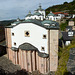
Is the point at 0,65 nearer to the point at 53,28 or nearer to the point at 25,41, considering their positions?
the point at 25,41

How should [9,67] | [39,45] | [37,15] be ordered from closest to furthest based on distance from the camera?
[39,45], [9,67], [37,15]

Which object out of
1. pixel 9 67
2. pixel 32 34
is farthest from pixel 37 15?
pixel 9 67

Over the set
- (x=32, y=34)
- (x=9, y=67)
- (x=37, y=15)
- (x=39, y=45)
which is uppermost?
(x=37, y=15)

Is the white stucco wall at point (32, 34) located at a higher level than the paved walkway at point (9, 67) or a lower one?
higher

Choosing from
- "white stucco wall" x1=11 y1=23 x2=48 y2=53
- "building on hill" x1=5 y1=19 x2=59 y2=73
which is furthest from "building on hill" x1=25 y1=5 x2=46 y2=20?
"white stucco wall" x1=11 y1=23 x2=48 y2=53

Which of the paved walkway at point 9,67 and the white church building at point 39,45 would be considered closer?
the white church building at point 39,45

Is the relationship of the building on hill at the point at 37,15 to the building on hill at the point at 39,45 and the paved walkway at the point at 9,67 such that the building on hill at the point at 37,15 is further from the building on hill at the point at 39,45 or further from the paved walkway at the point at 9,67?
the paved walkway at the point at 9,67

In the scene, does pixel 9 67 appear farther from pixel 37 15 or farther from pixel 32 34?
pixel 37 15

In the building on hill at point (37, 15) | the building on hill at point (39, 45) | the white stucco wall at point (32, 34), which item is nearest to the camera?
the building on hill at point (39, 45)

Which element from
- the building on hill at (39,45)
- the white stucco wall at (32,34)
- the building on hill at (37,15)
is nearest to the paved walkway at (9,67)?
the building on hill at (39,45)

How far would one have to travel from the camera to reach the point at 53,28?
12.9 meters

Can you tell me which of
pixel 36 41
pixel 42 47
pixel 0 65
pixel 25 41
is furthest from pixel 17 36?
pixel 0 65

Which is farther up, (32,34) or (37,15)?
(37,15)

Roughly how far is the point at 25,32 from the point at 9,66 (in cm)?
735
